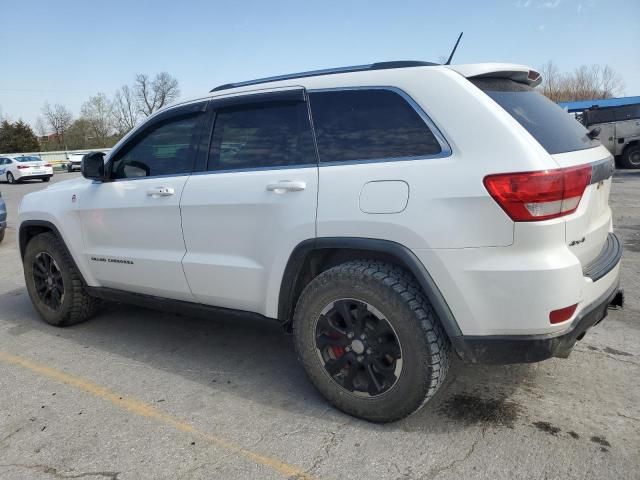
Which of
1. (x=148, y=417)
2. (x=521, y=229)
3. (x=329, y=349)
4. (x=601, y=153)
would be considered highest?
(x=601, y=153)

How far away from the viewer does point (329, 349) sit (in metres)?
2.89

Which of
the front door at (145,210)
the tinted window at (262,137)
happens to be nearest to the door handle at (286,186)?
the tinted window at (262,137)

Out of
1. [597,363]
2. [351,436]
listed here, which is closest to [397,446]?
[351,436]

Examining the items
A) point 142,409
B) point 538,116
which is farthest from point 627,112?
point 142,409

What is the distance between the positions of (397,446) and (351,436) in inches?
9.8

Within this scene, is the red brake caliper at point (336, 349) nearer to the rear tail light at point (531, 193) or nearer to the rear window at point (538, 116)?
the rear tail light at point (531, 193)

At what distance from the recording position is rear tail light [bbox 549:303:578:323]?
7.61 ft

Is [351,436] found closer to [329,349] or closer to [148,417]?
[329,349]

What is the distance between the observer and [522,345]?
238cm

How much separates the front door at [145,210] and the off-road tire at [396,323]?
119 centimetres

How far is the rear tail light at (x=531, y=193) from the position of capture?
7.43 feet

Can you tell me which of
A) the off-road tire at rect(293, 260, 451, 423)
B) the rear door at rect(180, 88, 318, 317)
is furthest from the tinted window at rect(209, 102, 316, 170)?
the off-road tire at rect(293, 260, 451, 423)

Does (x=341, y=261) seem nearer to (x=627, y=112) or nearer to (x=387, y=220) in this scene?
(x=387, y=220)

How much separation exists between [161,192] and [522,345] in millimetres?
2431
